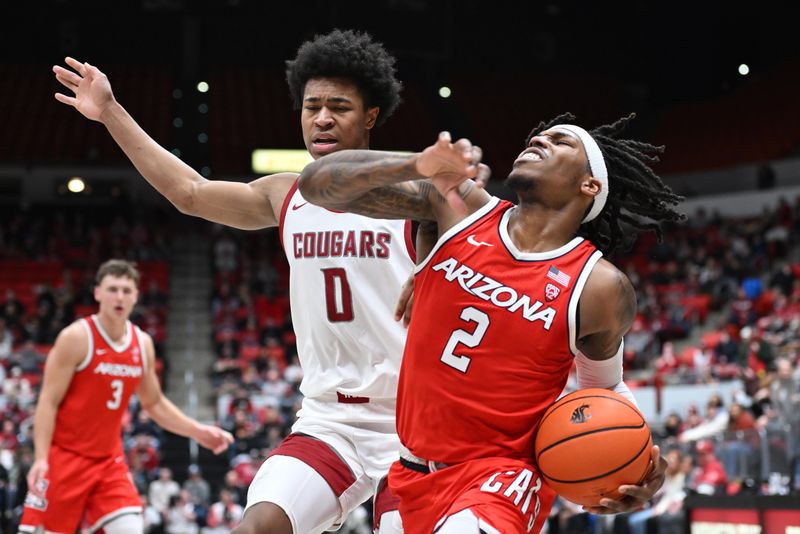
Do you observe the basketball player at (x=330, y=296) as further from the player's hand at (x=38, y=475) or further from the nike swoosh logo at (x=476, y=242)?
the player's hand at (x=38, y=475)

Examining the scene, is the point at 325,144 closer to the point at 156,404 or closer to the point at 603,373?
the point at 603,373

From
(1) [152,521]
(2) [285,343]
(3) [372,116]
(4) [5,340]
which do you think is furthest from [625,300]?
(4) [5,340]

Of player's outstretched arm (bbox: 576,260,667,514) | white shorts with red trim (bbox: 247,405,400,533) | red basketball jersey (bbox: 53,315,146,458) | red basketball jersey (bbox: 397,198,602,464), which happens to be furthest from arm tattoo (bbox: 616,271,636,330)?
red basketball jersey (bbox: 53,315,146,458)

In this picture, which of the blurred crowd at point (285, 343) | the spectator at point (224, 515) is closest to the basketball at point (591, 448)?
the blurred crowd at point (285, 343)

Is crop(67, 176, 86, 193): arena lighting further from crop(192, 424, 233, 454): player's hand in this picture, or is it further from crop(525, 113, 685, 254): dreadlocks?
crop(525, 113, 685, 254): dreadlocks

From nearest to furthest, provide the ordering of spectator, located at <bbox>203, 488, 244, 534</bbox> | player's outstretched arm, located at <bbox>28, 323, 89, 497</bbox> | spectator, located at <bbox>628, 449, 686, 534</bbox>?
1. player's outstretched arm, located at <bbox>28, 323, 89, 497</bbox>
2. spectator, located at <bbox>628, 449, 686, 534</bbox>
3. spectator, located at <bbox>203, 488, 244, 534</bbox>

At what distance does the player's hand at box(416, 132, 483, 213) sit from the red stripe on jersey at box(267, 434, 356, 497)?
54.9 inches

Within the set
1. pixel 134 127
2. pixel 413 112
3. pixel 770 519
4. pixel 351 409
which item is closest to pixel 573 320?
pixel 351 409

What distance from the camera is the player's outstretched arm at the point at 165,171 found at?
432cm

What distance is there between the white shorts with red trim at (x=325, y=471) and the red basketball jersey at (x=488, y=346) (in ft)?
1.98

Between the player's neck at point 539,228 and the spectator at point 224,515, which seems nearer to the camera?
the player's neck at point 539,228

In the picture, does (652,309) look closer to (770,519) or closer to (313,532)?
(770,519)

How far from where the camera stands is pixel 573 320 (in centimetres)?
355

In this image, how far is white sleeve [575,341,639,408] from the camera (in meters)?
3.77
